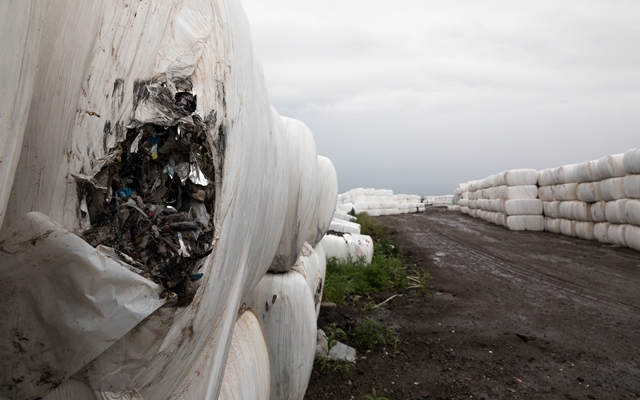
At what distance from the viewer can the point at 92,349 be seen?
21.0 inches

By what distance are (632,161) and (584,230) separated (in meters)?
1.98

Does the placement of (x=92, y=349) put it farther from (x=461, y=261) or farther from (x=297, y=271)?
(x=461, y=261)

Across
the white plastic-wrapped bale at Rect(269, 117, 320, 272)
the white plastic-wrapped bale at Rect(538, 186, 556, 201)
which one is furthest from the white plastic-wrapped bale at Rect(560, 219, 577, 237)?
the white plastic-wrapped bale at Rect(269, 117, 320, 272)

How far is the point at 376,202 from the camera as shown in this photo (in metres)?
16.6

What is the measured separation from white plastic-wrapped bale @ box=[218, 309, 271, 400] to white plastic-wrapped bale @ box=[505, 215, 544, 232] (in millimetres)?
9499

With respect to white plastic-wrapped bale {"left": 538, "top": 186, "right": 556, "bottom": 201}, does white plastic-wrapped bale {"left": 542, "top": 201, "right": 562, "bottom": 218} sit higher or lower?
lower

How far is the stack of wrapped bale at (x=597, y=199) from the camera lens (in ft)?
20.2

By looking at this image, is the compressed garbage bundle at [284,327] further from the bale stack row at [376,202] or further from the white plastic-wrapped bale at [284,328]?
the bale stack row at [376,202]

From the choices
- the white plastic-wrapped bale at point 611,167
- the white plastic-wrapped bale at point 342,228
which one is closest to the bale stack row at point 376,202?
the white plastic-wrapped bale at point 611,167

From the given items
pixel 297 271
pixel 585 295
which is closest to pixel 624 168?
pixel 585 295

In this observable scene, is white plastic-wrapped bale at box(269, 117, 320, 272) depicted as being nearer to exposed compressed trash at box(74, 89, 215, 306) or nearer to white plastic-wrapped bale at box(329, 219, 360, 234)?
exposed compressed trash at box(74, 89, 215, 306)

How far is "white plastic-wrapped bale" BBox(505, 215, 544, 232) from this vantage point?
9290 mm

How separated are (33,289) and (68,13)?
377 millimetres

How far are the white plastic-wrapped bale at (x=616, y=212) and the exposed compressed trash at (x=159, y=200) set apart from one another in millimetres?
7602
